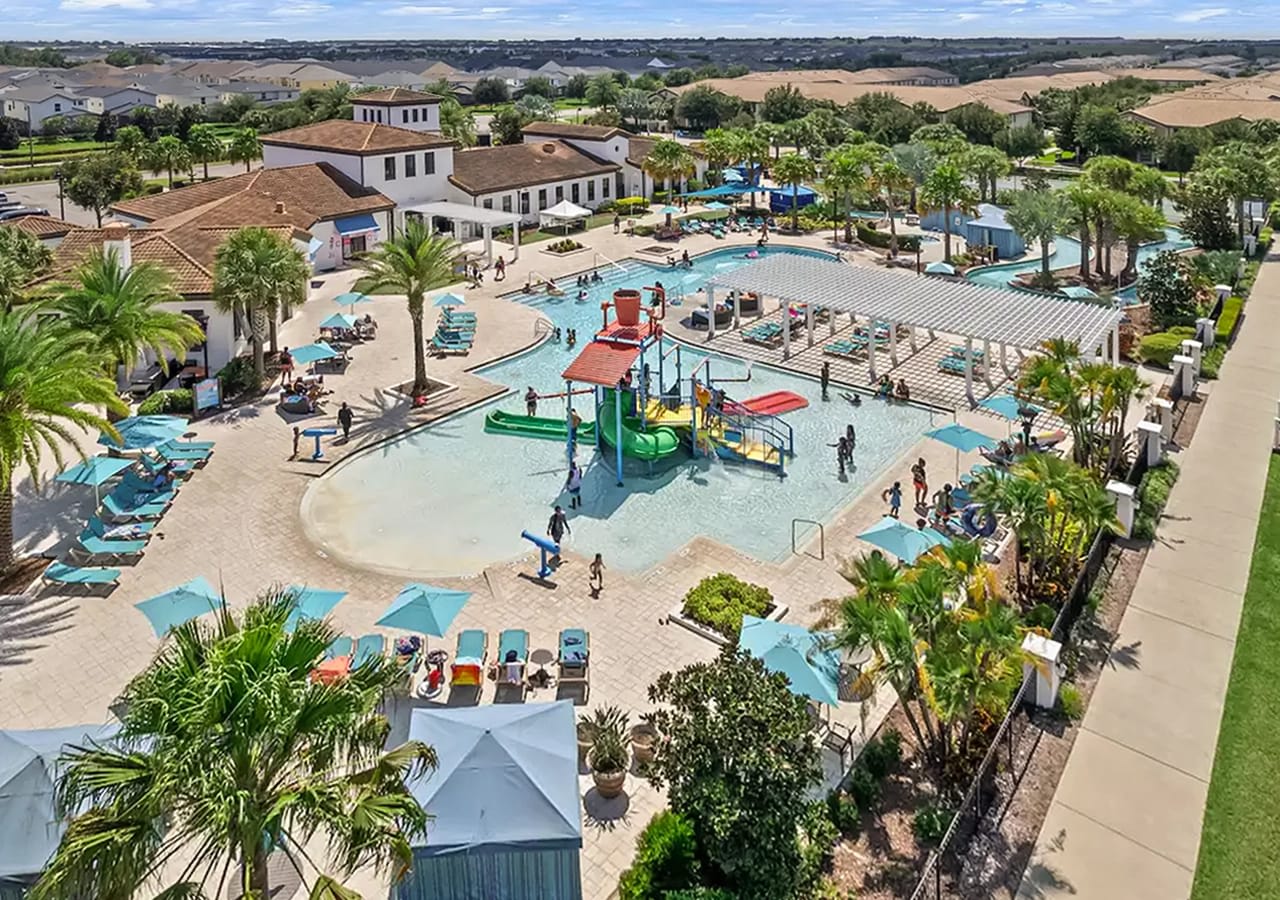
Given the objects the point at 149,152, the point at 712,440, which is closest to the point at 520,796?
the point at 712,440

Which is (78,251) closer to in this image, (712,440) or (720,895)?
(712,440)

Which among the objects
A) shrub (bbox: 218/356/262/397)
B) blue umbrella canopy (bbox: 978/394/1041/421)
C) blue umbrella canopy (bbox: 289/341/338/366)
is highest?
blue umbrella canopy (bbox: 289/341/338/366)

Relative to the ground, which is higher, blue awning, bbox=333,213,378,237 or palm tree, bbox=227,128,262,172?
palm tree, bbox=227,128,262,172

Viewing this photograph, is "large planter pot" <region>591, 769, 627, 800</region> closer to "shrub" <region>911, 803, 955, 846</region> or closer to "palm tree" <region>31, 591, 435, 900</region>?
"shrub" <region>911, 803, 955, 846</region>

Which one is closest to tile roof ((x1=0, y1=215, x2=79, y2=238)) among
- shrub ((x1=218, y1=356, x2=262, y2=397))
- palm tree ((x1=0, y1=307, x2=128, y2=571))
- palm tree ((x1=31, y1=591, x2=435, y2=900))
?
shrub ((x1=218, y1=356, x2=262, y2=397))

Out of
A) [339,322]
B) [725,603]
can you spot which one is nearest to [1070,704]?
[725,603]

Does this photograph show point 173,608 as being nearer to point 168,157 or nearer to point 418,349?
point 418,349
